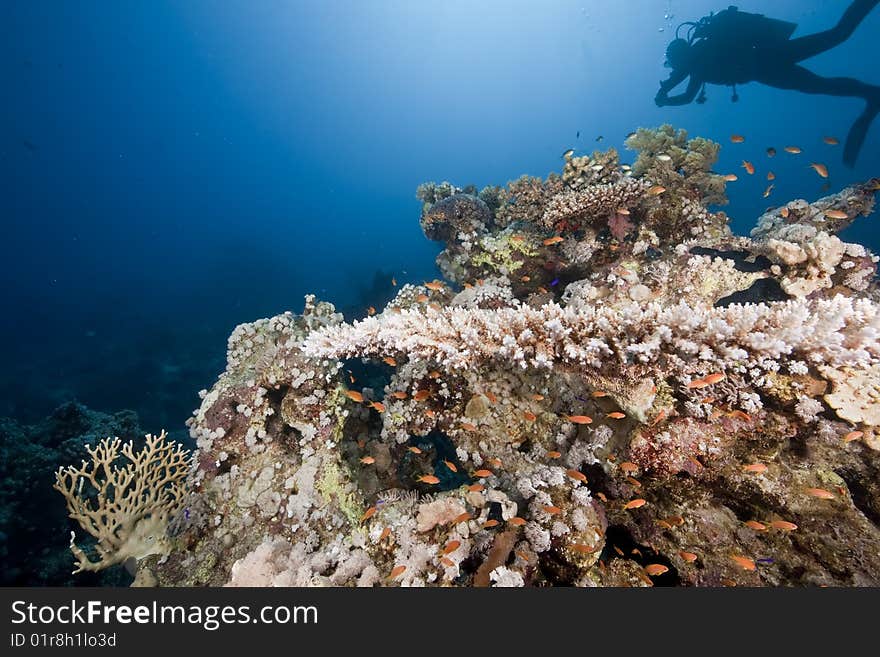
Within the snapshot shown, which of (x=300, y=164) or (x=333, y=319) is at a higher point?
(x=300, y=164)

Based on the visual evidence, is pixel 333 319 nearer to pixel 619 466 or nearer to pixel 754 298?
pixel 619 466

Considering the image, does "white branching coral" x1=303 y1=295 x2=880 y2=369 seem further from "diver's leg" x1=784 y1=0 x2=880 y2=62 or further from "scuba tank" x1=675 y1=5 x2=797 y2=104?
"diver's leg" x1=784 y1=0 x2=880 y2=62

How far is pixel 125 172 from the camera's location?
346 feet

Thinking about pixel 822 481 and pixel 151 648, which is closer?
pixel 151 648

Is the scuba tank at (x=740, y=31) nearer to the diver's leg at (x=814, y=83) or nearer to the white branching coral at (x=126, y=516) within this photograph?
the diver's leg at (x=814, y=83)

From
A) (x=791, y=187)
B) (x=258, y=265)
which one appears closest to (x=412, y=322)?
(x=258, y=265)

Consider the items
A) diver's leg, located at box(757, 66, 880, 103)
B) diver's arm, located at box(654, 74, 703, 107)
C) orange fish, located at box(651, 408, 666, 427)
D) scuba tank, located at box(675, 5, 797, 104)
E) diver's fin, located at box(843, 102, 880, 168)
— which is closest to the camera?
orange fish, located at box(651, 408, 666, 427)

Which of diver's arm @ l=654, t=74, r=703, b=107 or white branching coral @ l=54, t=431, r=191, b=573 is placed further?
diver's arm @ l=654, t=74, r=703, b=107

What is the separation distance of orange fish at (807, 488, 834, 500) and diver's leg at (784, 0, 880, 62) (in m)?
19.8

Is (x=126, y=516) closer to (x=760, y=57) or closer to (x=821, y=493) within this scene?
(x=821, y=493)

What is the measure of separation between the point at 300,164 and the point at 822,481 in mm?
167406

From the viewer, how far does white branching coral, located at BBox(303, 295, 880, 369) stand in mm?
2809

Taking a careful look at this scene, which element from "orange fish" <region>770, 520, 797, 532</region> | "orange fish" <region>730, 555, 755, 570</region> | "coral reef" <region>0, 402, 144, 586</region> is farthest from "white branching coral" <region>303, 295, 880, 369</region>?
"coral reef" <region>0, 402, 144, 586</region>

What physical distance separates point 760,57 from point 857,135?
4743mm
